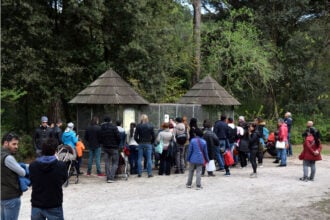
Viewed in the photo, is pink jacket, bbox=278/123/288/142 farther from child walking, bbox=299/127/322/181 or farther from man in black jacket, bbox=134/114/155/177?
man in black jacket, bbox=134/114/155/177

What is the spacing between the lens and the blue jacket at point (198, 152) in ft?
38.5

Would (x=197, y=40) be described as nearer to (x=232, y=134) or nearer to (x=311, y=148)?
(x=232, y=134)

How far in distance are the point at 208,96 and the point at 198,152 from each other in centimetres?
676

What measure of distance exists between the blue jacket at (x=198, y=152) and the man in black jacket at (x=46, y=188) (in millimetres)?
6078

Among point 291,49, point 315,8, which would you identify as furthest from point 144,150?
point 315,8

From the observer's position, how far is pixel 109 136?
1263 cm

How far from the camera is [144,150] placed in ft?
45.6

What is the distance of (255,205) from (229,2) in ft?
80.0

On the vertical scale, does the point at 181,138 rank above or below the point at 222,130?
below

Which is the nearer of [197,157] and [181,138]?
[197,157]

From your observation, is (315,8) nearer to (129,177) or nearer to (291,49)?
(291,49)

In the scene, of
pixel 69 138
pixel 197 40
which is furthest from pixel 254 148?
pixel 197 40

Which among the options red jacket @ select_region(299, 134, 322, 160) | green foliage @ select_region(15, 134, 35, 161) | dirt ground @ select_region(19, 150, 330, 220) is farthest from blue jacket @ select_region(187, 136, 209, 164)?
green foliage @ select_region(15, 134, 35, 161)

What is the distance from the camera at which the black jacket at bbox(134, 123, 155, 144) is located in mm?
13586
